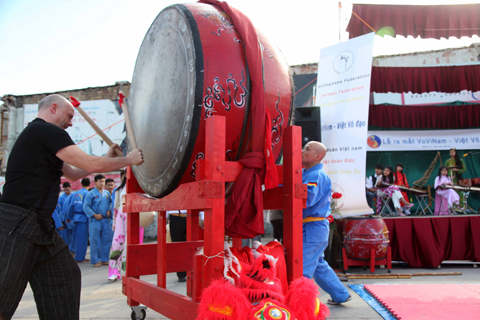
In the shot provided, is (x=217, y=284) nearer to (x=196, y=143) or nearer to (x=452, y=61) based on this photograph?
(x=196, y=143)

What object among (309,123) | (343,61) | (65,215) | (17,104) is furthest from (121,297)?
(17,104)

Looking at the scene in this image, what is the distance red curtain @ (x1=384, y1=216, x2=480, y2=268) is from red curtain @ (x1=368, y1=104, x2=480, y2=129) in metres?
4.91

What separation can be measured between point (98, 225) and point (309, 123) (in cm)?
394

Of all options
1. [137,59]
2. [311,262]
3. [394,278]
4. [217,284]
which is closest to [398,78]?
[394,278]

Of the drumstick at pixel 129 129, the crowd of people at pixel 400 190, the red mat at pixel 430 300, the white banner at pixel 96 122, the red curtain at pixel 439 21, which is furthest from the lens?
the white banner at pixel 96 122

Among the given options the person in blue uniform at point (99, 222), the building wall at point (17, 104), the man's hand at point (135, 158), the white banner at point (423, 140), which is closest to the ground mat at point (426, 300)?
the man's hand at point (135, 158)

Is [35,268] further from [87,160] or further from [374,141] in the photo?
[374,141]

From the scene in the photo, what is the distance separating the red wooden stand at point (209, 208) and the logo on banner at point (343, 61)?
435 cm

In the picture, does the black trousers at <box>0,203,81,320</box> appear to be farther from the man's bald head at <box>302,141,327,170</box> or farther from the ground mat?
the ground mat

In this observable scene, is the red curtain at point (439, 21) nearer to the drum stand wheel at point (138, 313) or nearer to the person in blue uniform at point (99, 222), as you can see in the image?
the person in blue uniform at point (99, 222)

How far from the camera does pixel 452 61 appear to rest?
11.4 metres

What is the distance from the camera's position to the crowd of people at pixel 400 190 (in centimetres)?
819

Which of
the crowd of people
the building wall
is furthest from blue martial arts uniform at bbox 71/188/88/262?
the building wall

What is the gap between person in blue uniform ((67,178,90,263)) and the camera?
22.8ft
